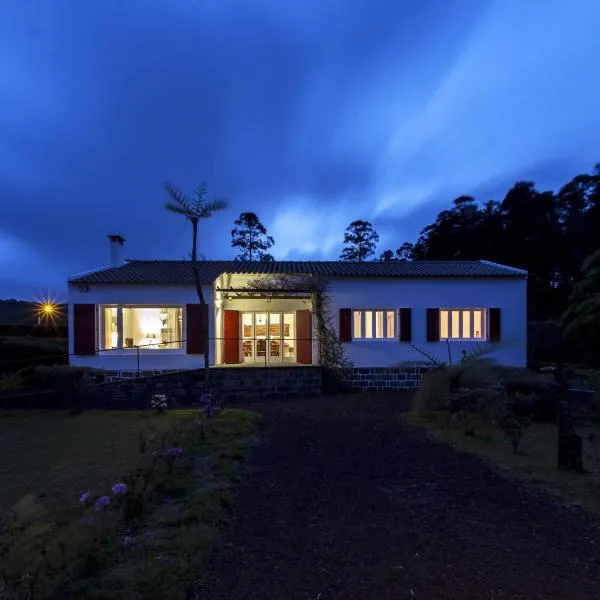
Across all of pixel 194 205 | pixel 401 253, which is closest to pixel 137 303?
pixel 194 205

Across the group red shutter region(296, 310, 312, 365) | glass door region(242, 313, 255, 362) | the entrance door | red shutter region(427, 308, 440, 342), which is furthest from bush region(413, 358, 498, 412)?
glass door region(242, 313, 255, 362)

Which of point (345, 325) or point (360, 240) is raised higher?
point (360, 240)

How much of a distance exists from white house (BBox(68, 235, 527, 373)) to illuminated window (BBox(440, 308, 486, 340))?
0.03 meters

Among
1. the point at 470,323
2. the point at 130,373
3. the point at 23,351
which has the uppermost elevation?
the point at 470,323

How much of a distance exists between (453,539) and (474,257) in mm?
31822

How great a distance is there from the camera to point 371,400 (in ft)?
42.6

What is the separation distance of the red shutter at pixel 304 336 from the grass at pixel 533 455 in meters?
5.44

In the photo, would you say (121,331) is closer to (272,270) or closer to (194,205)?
(272,270)

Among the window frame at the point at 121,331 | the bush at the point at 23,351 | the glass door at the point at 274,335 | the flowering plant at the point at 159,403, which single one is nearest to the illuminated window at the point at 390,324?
the glass door at the point at 274,335

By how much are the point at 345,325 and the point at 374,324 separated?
3.42 feet

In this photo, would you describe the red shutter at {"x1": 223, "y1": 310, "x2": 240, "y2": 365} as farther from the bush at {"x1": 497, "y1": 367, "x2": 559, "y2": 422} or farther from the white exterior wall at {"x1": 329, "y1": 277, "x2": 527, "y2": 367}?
the bush at {"x1": 497, "y1": 367, "x2": 559, "y2": 422}

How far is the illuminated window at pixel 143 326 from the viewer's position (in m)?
14.8

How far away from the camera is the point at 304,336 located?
1608cm

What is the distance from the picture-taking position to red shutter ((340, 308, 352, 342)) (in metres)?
15.0
